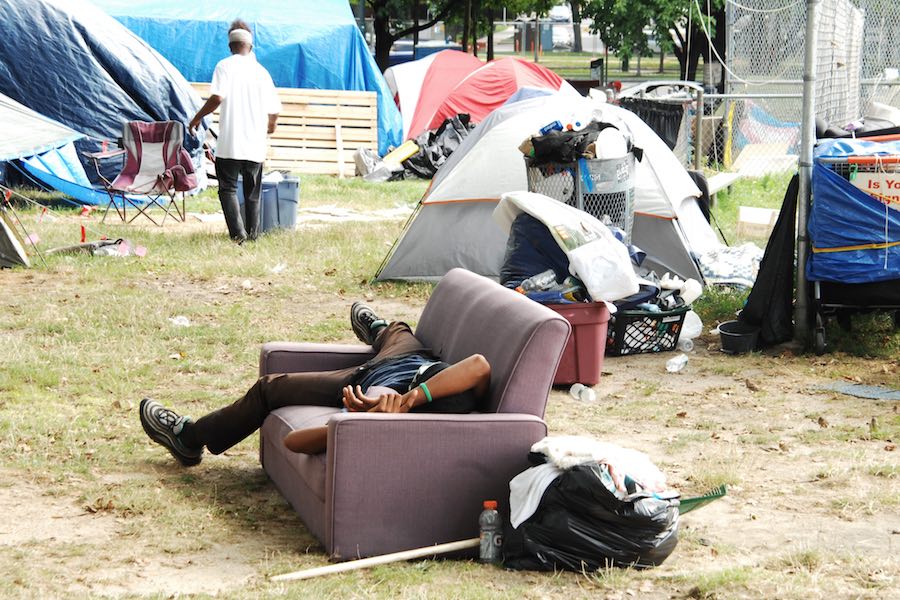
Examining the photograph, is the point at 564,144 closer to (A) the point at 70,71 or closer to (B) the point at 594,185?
(B) the point at 594,185

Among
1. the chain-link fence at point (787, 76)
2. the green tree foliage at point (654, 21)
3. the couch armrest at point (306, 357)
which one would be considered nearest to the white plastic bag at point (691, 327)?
the chain-link fence at point (787, 76)

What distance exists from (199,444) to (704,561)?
92.7 inches

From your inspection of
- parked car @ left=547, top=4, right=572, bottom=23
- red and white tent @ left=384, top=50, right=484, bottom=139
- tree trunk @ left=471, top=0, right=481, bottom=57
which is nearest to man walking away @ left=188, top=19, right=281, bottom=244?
red and white tent @ left=384, top=50, right=484, bottom=139

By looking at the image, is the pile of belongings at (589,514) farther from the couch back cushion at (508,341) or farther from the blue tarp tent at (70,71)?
the blue tarp tent at (70,71)

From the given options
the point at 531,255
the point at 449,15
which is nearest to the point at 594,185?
the point at 531,255

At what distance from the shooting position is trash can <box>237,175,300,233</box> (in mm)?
12320

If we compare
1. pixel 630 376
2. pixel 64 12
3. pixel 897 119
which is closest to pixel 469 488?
pixel 630 376

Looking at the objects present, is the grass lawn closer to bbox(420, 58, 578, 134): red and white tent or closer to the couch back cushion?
the couch back cushion

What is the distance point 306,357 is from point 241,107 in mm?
6602

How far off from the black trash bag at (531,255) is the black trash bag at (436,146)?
10.4 m

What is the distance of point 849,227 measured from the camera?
24.8 ft

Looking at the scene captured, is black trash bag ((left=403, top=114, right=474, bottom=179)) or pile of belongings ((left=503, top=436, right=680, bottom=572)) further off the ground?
black trash bag ((left=403, top=114, right=474, bottom=179))

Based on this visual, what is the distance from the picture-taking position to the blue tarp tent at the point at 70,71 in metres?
14.9

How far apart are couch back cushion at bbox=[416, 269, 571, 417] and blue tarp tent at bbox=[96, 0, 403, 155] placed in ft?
48.7
